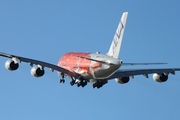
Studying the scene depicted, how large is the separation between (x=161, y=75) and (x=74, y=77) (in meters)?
12.8

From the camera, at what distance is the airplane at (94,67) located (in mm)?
69812

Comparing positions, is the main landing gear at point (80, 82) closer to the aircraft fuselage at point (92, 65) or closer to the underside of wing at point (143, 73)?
the aircraft fuselage at point (92, 65)

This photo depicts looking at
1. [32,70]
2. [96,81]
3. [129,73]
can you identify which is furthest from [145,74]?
[32,70]

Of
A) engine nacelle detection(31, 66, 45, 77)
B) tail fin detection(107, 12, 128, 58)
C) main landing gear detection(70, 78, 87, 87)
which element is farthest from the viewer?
main landing gear detection(70, 78, 87, 87)

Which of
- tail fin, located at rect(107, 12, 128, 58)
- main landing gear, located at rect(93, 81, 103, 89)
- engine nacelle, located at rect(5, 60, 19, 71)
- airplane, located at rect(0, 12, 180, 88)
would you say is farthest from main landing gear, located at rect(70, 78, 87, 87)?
engine nacelle, located at rect(5, 60, 19, 71)

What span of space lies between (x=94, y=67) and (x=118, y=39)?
15.2 feet

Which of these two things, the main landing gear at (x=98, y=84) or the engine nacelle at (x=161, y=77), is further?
the engine nacelle at (x=161, y=77)

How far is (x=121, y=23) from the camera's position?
239 ft

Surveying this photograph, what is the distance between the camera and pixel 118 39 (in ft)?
236

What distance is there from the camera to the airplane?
69.8 metres

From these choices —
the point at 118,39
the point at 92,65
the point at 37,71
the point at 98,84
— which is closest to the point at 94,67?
the point at 92,65

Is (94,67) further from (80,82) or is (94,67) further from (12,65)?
(12,65)

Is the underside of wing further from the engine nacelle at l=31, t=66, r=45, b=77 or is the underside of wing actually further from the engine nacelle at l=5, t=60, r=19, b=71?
the engine nacelle at l=5, t=60, r=19, b=71

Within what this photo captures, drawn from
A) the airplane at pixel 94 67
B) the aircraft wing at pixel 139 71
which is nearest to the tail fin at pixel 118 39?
the airplane at pixel 94 67
